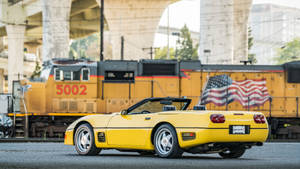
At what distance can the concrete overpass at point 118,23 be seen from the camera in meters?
37.0

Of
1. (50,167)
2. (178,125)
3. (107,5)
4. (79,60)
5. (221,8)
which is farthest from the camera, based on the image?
(107,5)

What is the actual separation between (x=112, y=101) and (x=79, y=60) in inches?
87.3

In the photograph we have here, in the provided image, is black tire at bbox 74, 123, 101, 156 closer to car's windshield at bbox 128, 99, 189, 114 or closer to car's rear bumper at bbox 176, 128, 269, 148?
car's windshield at bbox 128, 99, 189, 114

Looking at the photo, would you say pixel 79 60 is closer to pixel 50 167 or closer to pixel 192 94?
pixel 192 94

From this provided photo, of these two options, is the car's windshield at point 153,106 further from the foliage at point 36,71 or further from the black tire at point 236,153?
the foliage at point 36,71

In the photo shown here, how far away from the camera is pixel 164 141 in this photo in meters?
10.1

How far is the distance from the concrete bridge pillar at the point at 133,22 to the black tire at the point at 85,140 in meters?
40.5

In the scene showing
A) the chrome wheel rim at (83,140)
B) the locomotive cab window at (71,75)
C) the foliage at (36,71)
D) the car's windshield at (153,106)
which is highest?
the foliage at (36,71)

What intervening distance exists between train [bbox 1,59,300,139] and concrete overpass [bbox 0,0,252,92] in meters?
13.4

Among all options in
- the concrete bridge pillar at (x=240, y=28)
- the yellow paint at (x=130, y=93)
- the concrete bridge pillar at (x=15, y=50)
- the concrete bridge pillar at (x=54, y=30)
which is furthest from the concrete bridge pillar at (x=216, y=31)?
the concrete bridge pillar at (x=15, y=50)

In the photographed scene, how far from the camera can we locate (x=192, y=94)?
23.4 metres

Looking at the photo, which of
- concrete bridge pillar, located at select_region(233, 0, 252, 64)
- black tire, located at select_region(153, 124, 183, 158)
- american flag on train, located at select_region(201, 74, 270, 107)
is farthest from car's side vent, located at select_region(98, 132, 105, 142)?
concrete bridge pillar, located at select_region(233, 0, 252, 64)

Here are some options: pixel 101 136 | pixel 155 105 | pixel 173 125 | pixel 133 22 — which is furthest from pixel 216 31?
pixel 173 125

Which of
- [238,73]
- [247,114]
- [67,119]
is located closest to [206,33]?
[238,73]
